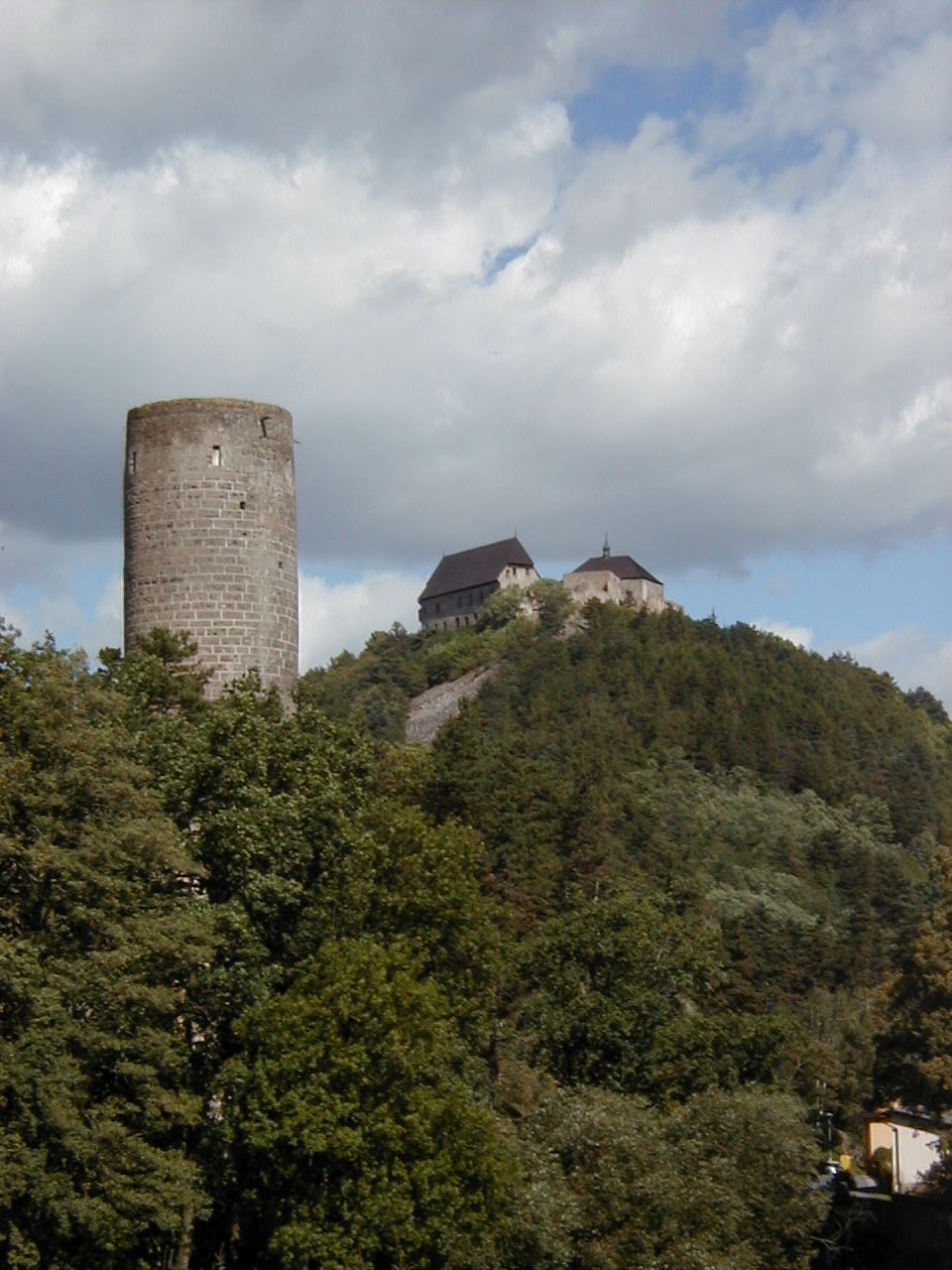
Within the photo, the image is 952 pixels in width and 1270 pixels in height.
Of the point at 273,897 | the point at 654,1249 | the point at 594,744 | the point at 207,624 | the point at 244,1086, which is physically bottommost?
the point at 654,1249

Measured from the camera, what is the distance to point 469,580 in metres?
171

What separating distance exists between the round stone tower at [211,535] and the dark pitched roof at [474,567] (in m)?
137

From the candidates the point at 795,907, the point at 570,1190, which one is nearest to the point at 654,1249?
the point at 570,1190

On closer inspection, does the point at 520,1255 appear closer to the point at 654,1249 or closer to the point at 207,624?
the point at 654,1249

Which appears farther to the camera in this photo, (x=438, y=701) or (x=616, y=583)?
(x=616, y=583)

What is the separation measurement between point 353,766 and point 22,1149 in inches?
342

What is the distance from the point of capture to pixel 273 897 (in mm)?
25500

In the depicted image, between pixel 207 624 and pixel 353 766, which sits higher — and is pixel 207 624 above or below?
above

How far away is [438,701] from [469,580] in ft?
125

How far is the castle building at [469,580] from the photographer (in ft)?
552

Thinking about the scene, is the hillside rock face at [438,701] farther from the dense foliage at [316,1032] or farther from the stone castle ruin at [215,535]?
the stone castle ruin at [215,535]

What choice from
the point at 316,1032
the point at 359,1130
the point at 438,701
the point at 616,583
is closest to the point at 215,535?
the point at 316,1032

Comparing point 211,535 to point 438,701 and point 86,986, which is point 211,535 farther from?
point 438,701

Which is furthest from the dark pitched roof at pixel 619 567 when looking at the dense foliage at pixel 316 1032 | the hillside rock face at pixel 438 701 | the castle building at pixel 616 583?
the dense foliage at pixel 316 1032
